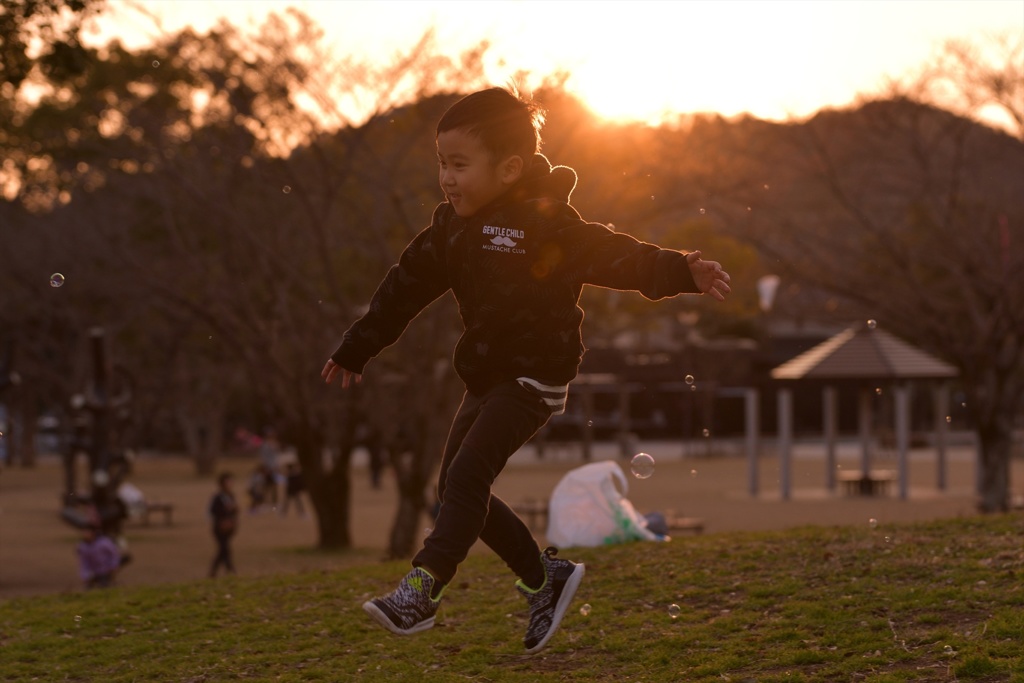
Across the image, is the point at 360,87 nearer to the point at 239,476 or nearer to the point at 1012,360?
the point at 1012,360

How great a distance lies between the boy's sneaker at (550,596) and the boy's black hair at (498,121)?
1618 mm

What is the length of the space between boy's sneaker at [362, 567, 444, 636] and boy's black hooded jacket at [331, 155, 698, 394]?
77 centimetres

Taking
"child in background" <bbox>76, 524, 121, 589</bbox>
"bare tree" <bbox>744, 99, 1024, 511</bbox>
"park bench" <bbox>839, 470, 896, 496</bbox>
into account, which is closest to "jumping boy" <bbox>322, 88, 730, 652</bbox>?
"child in background" <bbox>76, 524, 121, 589</bbox>

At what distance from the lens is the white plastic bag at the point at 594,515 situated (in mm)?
10562

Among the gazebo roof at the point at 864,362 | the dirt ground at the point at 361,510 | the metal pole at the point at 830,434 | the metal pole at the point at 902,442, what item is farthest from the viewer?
the metal pole at the point at 830,434

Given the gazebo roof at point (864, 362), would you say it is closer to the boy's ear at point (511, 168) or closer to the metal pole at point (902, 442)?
the metal pole at point (902, 442)

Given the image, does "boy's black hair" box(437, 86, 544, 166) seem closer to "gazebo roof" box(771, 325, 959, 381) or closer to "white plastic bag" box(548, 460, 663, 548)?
"white plastic bag" box(548, 460, 663, 548)

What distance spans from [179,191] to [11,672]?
16.3 meters

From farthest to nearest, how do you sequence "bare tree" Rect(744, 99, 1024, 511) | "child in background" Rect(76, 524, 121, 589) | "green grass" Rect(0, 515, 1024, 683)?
"bare tree" Rect(744, 99, 1024, 511) → "child in background" Rect(76, 524, 121, 589) → "green grass" Rect(0, 515, 1024, 683)

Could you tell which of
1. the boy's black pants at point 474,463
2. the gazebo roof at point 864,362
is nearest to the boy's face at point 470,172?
the boy's black pants at point 474,463

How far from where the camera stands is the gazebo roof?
102 feet

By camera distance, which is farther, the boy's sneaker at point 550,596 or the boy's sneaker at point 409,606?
the boy's sneaker at point 550,596

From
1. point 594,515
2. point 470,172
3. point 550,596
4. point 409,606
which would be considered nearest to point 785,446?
point 594,515

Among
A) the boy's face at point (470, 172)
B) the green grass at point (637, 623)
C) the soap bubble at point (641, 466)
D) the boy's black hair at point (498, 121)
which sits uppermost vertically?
the boy's black hair at point (498, 121)
